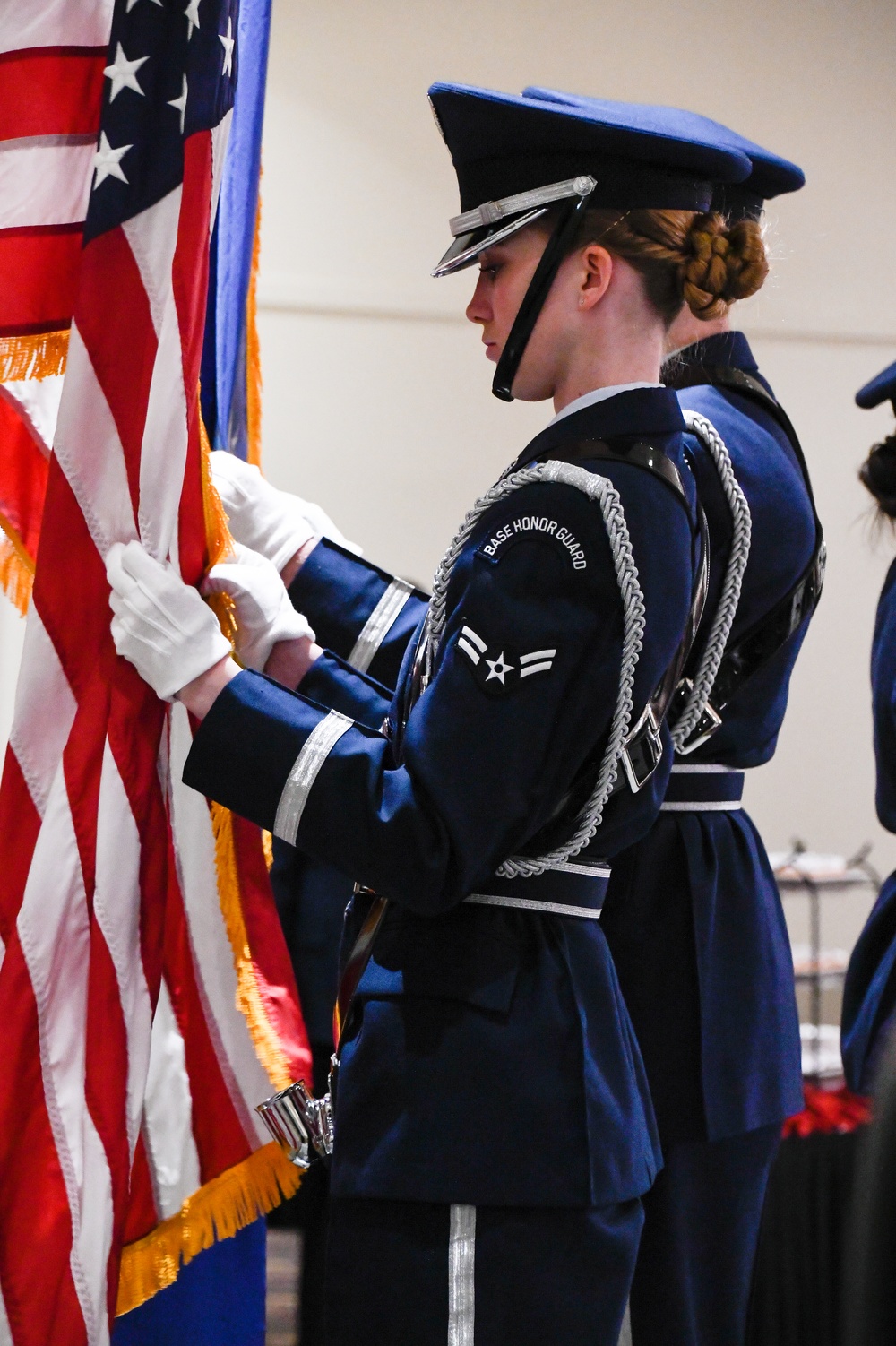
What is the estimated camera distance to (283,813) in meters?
1.11

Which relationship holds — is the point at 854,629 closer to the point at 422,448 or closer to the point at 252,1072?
the point at 422,448

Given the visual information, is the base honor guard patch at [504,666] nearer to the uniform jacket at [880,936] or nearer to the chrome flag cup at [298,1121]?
the chrome flag cup at [298,1121]

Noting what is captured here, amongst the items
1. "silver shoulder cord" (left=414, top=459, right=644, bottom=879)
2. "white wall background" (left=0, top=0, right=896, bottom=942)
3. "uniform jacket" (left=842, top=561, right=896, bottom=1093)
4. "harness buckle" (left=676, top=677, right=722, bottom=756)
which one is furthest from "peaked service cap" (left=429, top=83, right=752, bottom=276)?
"white wall background" (left=0, top=0, right=896, bottom=942)

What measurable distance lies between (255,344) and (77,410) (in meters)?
0.53

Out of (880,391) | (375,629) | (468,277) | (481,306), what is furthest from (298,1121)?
(468,277)

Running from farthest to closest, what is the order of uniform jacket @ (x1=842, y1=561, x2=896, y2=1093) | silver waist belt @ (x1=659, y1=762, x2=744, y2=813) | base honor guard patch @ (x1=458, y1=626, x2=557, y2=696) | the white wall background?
the white wall background < uniform jacket @ (x1=842, y1=561, x2=896, y2=1093) < silver waist belt @ (x1=659, y1=762, x2=744, y2=813) < base honor guard patch @ (x1=458, y1=626, x2=557, y2=696)

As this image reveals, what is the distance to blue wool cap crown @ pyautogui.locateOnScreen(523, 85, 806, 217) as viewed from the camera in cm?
124

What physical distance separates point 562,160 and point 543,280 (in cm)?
11

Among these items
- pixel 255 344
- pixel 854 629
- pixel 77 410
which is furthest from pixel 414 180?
pixel 77 410

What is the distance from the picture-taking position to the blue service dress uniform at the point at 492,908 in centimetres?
107

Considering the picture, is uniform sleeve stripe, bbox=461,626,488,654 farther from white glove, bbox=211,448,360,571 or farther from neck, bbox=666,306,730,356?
neck, bbox=666,306,730,356

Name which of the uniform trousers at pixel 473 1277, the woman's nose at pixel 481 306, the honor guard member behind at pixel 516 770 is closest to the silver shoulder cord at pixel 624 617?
the honor guard member behind at pixel 516 770

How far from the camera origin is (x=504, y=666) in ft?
3.49

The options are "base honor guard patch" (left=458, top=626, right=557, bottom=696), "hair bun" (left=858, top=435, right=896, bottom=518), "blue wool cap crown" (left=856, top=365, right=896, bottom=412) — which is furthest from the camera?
"hair bun" (left=858, top=435, right=896, bottom=518)
